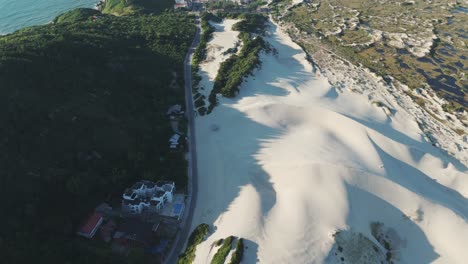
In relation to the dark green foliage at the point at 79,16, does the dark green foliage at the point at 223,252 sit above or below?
below

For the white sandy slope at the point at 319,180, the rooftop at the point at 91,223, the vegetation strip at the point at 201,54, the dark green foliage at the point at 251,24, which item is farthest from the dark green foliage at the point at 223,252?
the dark green foliage at the point at 251,24

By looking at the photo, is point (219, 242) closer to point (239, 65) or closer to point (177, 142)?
point (177, 142)

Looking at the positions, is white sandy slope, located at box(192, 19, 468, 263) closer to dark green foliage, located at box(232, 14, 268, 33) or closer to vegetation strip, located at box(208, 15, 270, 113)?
vegetation strip, located at box(208, 15, 270, 113)

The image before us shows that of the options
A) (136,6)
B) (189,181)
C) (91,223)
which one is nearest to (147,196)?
(189,181)

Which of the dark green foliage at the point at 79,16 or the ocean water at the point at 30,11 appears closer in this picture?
the dark green foliage at the point at 79,16

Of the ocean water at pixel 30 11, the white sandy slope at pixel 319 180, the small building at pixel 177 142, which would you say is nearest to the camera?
the white sandy slope at pixel 319 180

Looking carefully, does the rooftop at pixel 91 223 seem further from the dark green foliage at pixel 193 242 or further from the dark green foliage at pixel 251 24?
the dark green foliage at pixel 251 24

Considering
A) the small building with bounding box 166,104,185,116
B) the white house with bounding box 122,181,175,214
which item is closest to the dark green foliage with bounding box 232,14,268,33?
the small building with bounding box 166,104,185,116

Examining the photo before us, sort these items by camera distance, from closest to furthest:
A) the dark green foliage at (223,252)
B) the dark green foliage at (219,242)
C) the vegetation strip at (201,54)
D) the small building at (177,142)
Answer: the dark green foliage at (223,252)
the dark green foliage at (219,242)
the small building at (177,142)
the vegetation strip at (201,54)
